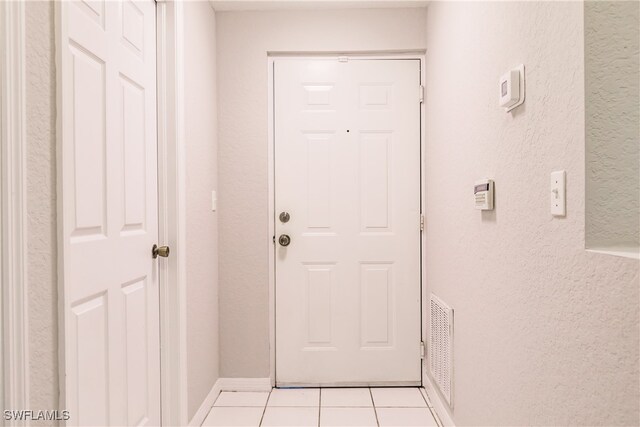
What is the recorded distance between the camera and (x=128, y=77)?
1.54 m

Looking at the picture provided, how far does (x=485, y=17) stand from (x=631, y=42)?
2.42 ft

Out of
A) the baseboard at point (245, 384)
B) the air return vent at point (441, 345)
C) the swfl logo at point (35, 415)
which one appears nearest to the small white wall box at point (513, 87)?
the air return vent at point (441, 345)

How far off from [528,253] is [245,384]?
1973 mm

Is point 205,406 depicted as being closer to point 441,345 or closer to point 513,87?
point 441,345

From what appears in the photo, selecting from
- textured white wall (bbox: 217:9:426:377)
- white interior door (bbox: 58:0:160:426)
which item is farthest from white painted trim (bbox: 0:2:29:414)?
textured white wall (bbox: 217:9:426:377)

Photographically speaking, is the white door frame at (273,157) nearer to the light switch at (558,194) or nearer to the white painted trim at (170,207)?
the white painted trim at (170,207)

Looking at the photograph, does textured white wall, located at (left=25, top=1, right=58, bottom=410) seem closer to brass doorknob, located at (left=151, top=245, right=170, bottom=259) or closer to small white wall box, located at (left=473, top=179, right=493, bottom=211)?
brass doorknob, located at (left=151, top=245, right=170, bottom=259)

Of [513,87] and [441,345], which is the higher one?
[513,87]

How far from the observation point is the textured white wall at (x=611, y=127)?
3.07 feet

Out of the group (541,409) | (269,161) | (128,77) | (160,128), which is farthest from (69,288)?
(269,161)

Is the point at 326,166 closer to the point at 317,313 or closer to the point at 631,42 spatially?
the point at 317,313

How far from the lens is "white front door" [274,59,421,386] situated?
2598 millimetres

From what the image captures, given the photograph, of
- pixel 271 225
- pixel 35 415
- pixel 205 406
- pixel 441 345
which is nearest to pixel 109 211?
pixel 35 415

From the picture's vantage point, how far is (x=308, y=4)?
250cm
